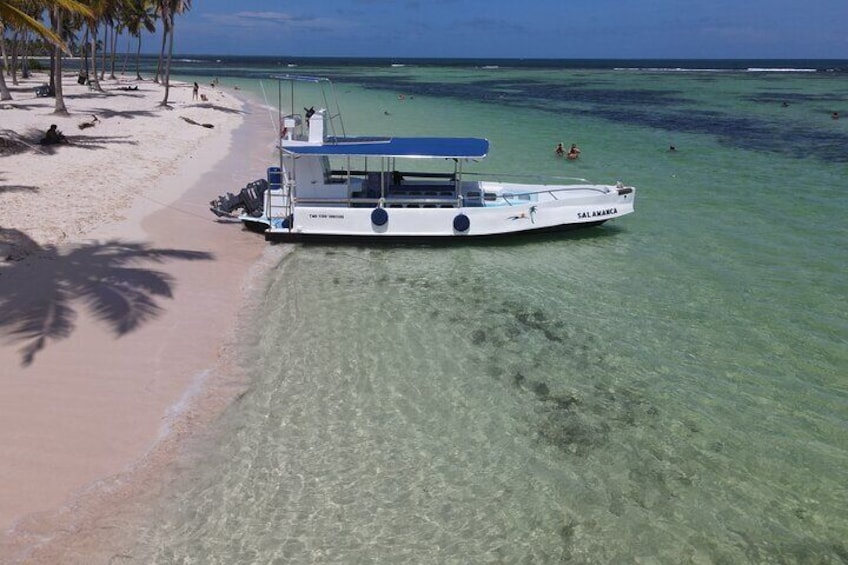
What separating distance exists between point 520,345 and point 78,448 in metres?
6.82

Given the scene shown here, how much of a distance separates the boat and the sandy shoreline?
4.30ft

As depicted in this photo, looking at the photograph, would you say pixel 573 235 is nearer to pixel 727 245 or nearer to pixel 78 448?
pixel 727 245

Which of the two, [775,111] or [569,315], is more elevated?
[775,111]

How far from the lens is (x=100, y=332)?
10.3m

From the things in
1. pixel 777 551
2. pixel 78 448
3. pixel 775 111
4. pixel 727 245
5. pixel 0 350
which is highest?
pixel 775 111

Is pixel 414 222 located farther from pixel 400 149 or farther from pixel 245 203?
pixel 245 203

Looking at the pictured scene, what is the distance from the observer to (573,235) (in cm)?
1750

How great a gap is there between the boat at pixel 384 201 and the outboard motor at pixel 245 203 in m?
0.03

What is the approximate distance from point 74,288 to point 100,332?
1.94 meters

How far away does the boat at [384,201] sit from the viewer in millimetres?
15836

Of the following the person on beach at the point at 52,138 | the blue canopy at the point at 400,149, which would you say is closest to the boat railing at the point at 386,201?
the blue canopy at the point at 400,149

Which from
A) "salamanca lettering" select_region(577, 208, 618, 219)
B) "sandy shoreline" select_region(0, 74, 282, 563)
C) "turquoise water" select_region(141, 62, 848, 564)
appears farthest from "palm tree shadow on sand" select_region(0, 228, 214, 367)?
"salamanca lettering" select_region(577, 208, 618, 219)

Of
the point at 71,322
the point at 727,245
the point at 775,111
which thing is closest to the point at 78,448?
the point at 71,322

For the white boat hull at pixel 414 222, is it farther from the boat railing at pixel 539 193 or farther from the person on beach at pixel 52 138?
the person on beach at pixel 52 138
